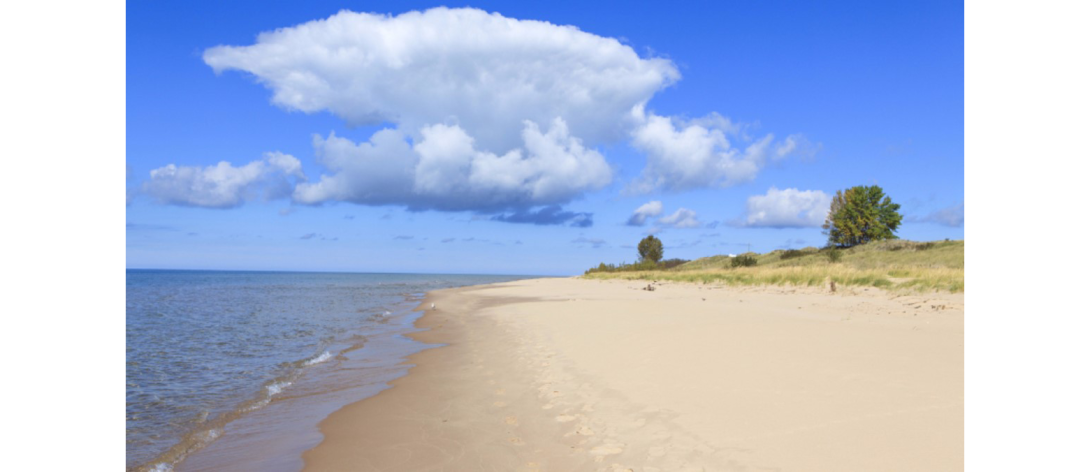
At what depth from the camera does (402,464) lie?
243 inches

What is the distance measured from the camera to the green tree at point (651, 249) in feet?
319

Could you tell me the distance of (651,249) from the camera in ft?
320

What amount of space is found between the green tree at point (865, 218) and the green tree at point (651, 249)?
26959mm

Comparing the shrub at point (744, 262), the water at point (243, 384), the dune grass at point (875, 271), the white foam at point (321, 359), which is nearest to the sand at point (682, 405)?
the water at point (243, 384)

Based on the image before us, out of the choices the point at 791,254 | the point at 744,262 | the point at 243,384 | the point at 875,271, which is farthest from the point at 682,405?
the point at 791,254

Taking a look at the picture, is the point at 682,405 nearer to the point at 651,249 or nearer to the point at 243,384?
the point at 243,384

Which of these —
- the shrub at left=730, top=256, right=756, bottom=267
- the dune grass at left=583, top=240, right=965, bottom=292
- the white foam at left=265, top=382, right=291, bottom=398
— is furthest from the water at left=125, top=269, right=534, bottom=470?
the shrub at left=730, top=256, right=756, bottom=267

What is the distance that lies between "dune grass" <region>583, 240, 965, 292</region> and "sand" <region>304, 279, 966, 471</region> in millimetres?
12426

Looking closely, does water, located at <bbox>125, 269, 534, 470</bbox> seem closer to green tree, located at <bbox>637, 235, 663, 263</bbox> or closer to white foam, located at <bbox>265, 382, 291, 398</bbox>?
white foam, located at <bbox>265, 382, 291, 398</bbox>

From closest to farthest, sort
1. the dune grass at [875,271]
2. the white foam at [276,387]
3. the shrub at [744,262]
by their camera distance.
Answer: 1. the white foam at [276,387]
2. the dune grass at [875,271]
3. the shrub at [744,262]

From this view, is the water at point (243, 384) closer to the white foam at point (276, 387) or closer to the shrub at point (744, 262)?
the white foam at point (276, 387)
